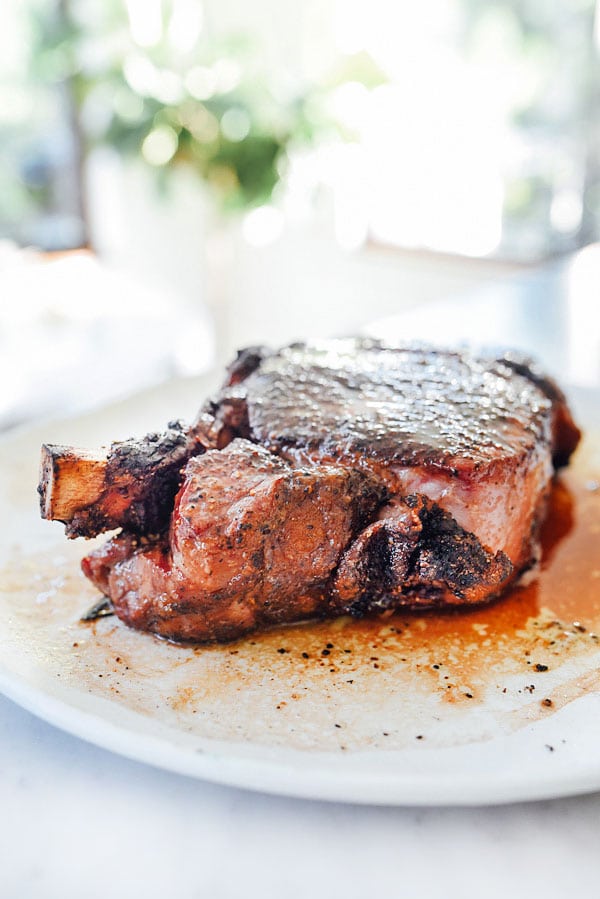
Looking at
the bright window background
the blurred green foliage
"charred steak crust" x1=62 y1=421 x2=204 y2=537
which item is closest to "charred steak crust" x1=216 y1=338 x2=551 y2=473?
"charred steak crust" x1=62 y1=421 x2=204 y2=537

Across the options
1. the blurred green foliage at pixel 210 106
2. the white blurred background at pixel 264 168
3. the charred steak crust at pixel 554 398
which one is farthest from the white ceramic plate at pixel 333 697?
Result: the blurred green foliage at pixel 210 106

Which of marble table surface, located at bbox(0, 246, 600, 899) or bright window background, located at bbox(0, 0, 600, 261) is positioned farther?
bright window background, located at bbox(0, 0, 600, 261)

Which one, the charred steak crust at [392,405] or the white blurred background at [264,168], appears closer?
the charred steak crust at [392,405]

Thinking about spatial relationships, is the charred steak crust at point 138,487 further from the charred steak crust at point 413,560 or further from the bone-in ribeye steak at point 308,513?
the charred steak crust at point 413,560

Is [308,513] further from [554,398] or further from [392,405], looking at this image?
[554,398]

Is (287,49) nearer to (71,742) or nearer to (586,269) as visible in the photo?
(586,269)

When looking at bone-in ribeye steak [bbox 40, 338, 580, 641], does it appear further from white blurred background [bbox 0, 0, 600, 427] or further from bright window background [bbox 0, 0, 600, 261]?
bright window background [bbox 0, 0, 600, 261]

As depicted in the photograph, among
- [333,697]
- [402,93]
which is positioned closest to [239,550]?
[333,697]
